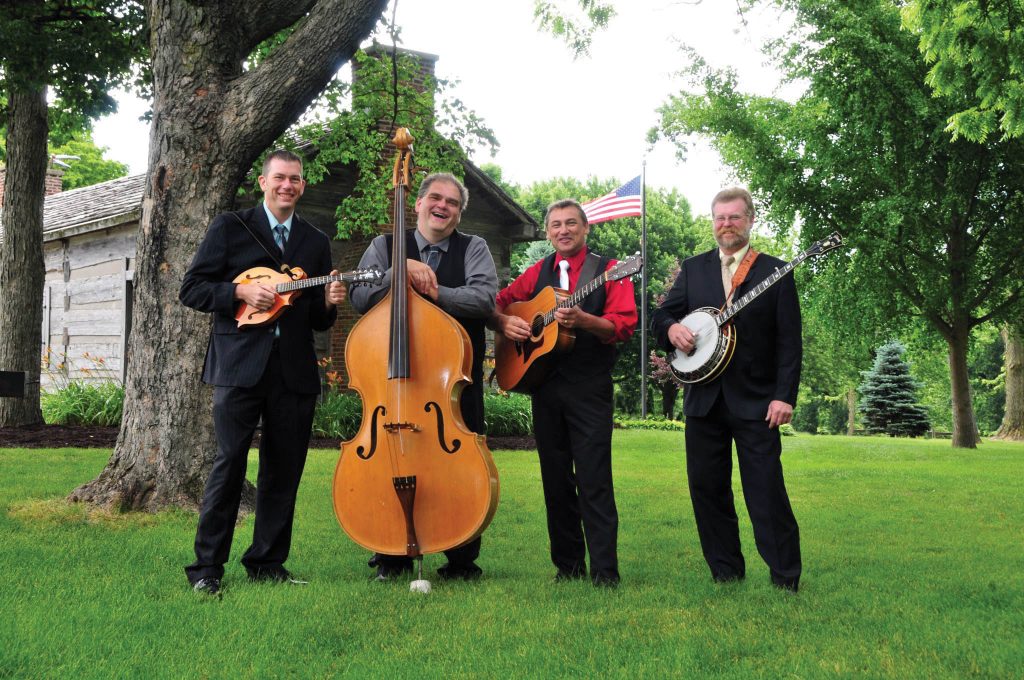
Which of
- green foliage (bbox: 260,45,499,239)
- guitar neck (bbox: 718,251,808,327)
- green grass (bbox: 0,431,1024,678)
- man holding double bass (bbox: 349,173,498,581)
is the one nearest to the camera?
green grass (bbox: 0,431,1024,678)

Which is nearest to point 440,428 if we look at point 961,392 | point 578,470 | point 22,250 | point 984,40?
point 578,470

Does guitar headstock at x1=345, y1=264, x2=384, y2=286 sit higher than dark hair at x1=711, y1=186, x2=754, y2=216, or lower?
lower

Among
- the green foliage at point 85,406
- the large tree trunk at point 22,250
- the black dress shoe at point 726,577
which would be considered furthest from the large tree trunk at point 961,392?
the large tree trunk at point 22,250

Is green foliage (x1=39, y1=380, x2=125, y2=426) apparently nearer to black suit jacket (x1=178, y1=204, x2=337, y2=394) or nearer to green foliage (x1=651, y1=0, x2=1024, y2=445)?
black suit jacket (x1=178, y1=204, x2=337, y2=394)

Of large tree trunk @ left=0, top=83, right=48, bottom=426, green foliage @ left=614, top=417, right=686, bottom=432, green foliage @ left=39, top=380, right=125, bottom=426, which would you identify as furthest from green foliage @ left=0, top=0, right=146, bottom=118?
green foliage @ left=614, top=417, right=686, bottom=432

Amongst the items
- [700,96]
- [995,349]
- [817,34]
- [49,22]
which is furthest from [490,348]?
[995,349]

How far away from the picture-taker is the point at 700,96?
1884 centimetres

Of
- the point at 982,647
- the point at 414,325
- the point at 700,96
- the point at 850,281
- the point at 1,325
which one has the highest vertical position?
the point at 700,96

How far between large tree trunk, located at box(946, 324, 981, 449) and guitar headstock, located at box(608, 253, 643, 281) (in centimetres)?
1514

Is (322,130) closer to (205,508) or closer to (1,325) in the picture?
(1,325)

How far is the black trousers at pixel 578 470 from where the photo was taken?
15.6ft

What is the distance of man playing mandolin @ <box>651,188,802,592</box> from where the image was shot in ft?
15.1

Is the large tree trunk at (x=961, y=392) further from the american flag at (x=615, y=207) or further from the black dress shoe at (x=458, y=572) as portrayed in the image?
the black dress shoe at (x=458, y=572)

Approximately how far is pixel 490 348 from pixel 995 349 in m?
42.9
